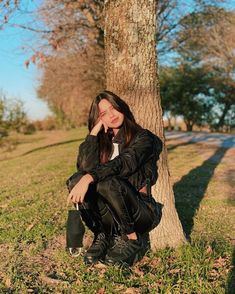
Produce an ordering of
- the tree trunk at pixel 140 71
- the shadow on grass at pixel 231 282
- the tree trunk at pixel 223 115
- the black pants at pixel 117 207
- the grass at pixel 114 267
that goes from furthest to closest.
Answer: the tree trunk at pixel 223 115 → the tree trunk at pixel 140 71 → the black pants at pixel 117 207 → the grass at pixel 114 267 → the shadow on grass at pixel 231 282

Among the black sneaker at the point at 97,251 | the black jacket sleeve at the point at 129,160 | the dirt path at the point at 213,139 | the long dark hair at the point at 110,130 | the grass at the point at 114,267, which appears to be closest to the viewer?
the grass at the point at 114,267

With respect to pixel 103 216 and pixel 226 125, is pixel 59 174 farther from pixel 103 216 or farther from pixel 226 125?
pixel 226 125

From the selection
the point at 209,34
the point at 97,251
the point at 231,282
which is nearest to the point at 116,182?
the point at 97,251

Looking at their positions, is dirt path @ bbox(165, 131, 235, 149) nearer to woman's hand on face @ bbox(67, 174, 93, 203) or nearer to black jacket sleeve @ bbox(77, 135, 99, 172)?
black jacket sleeve @ bbox(77, 135, 99, 172)

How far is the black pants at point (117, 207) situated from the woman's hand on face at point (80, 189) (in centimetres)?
11

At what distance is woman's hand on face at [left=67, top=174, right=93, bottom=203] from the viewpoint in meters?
3.83

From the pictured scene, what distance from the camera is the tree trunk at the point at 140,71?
453 centimetres

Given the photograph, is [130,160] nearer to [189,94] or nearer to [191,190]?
[191,190]

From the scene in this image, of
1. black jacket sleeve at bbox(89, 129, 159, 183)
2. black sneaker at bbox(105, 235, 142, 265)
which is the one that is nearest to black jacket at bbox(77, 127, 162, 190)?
black jacket sleeve at bbox(89, 129, 159, 183)

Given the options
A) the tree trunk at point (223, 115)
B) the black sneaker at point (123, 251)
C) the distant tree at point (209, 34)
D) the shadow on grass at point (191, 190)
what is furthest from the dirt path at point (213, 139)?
the black sneaker at point (123, 251)

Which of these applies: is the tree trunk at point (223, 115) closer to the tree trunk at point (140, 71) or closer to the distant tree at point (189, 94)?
the distant tree at point (189, 94)

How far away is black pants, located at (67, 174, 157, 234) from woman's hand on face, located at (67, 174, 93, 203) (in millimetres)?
108

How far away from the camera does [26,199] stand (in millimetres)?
8227

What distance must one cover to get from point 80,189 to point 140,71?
4.90 ft
